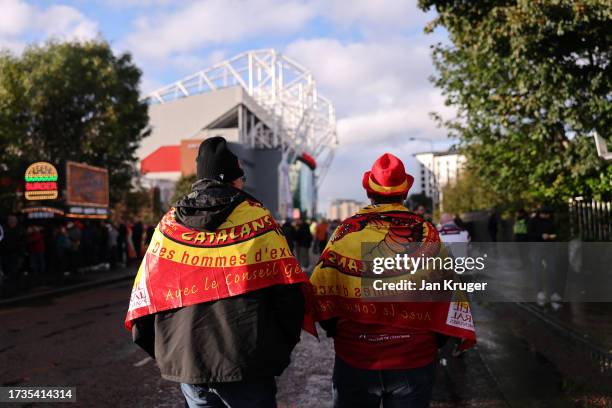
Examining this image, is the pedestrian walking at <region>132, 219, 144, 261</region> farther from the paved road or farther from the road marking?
→ the road marking

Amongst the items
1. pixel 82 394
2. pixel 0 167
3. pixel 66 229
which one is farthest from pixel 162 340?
pixel 0 167

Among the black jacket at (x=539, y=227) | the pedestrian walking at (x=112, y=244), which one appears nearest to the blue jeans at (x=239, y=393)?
the black jacket at (x=539, y=227)

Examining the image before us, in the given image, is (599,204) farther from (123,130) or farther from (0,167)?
(123,130)

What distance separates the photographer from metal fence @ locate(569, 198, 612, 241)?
13.5 metres

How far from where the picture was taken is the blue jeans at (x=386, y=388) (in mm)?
2643

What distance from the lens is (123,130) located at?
29469mm

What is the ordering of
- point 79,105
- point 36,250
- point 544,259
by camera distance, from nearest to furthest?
point 544,259 < point 36,250 < point 79,105

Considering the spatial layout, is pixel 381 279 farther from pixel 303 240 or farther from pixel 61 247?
pixel 61 247

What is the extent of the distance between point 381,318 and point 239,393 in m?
0.68

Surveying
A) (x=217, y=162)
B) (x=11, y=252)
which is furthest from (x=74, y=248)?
(x=217, y=162)

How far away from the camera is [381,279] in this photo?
9.18ft

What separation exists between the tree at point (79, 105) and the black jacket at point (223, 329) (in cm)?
2617

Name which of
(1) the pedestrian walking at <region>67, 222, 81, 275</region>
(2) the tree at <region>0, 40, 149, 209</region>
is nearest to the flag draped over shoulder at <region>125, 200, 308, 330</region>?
(1) the pedestrian walking at <region>67, 222, 81, 275</region>

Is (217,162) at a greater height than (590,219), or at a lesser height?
greater
